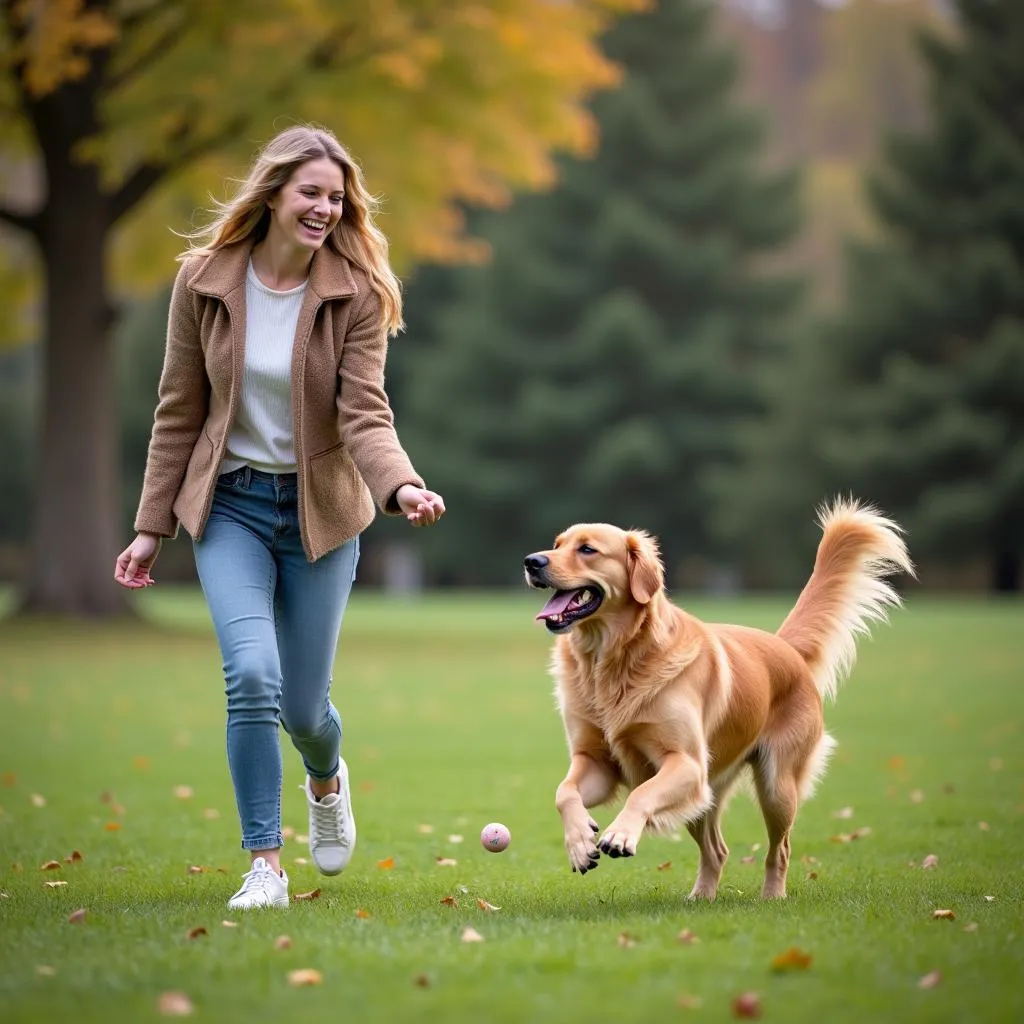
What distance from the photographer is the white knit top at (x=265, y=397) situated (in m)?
5.08

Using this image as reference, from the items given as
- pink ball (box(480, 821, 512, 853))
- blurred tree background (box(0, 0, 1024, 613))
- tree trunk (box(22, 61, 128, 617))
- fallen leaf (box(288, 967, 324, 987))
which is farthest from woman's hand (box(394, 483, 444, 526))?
blurred tree background (box(0, 0, 1024, 613))

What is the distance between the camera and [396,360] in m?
43.2

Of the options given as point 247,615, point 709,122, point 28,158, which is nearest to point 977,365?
point 709,122

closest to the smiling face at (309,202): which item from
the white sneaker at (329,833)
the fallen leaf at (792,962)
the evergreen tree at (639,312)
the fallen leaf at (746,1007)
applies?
the white sneaker at (329,833)

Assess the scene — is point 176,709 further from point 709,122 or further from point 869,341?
point 709,122

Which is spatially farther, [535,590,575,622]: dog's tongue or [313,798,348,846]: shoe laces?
[313,798,348,846]: shoe laces

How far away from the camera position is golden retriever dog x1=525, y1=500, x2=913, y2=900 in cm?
514

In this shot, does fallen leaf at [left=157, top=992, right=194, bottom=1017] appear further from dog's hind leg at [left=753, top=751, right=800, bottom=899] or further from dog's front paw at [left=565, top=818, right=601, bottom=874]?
dog's hind leg at [left=753, top=751, right=800, bottom=899]

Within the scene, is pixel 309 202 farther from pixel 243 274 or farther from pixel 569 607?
pixel 569 607

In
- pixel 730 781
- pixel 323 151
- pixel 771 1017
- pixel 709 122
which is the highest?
pixel 709 122

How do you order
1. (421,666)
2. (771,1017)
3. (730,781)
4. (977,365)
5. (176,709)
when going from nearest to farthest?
(771,1017) < (730,781) < (176,709) < (421,666) < (977,365)

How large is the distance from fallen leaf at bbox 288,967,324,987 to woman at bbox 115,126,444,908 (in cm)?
111

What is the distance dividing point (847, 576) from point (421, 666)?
1014cm

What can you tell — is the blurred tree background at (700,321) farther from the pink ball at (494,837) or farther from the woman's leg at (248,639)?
the woman's leg at (248,639)
